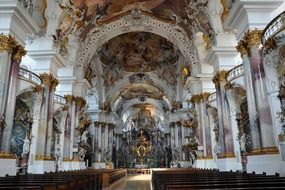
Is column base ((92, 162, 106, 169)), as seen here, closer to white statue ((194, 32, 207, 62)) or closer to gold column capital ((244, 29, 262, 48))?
white statue ((194, 32, 207, 62))

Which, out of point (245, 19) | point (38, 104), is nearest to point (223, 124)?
point (245, 19)

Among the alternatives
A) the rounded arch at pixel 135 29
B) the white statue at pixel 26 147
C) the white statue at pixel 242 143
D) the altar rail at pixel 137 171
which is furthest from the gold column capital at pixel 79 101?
the altar rail at pixel 137 171

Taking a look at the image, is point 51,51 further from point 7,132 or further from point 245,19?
point 245,19

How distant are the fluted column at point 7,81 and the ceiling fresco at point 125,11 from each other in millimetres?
5340

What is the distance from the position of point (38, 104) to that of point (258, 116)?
9511 mm

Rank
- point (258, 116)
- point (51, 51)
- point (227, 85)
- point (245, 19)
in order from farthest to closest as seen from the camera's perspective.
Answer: point (51, 51) < point (227, 85) < point (245, 19) < point (258, 116)

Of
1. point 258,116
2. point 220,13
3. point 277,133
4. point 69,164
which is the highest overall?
point 220,13

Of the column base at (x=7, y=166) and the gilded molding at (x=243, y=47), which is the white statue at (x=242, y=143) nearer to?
the gilded molding at (x=243, y=47)

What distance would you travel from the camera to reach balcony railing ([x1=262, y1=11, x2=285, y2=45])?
24.2 feet

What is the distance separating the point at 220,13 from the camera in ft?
42.2

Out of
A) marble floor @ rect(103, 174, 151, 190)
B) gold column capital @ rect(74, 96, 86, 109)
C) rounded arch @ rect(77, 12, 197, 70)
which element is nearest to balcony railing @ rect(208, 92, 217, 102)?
rounded arch @ rect(77, 12, 197, 70)

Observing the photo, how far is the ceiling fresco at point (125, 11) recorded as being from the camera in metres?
14.3

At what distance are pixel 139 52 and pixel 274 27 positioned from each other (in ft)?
57.3

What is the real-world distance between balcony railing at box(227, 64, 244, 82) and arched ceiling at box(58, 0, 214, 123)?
2590mm
